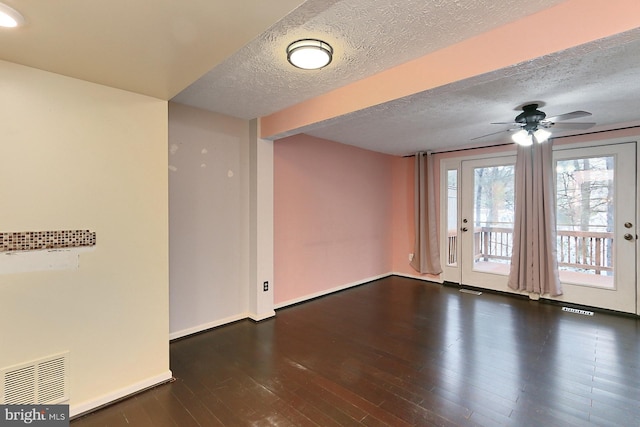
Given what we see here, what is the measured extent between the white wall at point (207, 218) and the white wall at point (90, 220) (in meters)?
0.79

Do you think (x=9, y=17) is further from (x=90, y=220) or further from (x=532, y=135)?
(x=532, y=135)

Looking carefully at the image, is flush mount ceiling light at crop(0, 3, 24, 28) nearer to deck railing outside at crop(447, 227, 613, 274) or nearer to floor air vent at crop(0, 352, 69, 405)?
floor air vent at crop(0, 352, 69, 405)

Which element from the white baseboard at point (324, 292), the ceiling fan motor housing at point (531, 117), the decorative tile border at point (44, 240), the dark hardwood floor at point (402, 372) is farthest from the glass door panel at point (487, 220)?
the decorative tile border at point (44, 240)

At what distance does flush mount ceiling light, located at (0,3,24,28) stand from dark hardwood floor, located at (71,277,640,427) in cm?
218

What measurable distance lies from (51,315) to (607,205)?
18.9ft

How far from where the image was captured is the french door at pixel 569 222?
3.75 metres

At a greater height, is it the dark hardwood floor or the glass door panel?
the glass door panel

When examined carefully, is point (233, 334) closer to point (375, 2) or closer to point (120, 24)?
point (120, 24)

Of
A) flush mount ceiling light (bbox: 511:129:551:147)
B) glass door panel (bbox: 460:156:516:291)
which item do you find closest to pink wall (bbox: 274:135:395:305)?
glass door panel (bbox: 460:156:516:291)

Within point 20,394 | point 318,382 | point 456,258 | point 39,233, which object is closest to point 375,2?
point 39,233

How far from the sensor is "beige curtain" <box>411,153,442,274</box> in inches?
205

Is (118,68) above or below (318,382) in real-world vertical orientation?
above

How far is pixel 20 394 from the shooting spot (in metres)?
1.75

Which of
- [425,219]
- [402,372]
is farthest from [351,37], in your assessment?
[425,219]
